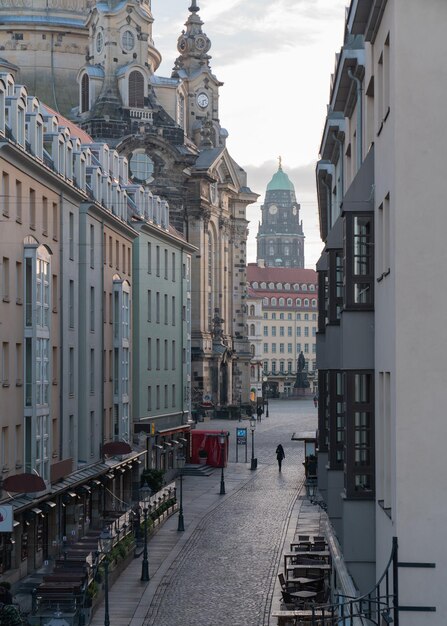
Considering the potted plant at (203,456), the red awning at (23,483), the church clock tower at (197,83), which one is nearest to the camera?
the red awning at (23,483)

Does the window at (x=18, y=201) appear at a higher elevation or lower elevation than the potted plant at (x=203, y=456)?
higher

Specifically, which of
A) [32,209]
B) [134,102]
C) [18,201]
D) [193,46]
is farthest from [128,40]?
[18,201]

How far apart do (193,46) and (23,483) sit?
117 metres

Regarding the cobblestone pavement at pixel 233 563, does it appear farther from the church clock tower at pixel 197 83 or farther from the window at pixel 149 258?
the church clock tower at pixel 197 83

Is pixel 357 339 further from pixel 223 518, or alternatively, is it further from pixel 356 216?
pixel 223 518

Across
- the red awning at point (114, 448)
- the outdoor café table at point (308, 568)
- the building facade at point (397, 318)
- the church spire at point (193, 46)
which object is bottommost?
the outdoor café table at point (308, 568)

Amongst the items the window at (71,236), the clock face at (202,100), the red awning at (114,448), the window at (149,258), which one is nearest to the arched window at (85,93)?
the clock face at (202,100)

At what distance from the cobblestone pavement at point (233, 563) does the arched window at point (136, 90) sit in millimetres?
43590

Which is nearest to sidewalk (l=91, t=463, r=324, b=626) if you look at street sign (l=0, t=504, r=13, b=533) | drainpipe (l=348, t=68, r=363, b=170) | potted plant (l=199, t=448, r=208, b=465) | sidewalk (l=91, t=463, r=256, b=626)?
sidewalk (l=91, t=463, r=256, b=626)

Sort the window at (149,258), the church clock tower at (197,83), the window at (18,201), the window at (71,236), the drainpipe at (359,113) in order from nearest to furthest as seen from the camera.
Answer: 1. the drainpipe at (359,113)
2. the window at (18,201)
3. the window at (71,236)
4. the window at (149,258)
5. the church clock tower at (197,83)

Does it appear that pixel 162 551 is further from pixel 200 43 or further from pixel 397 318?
pixel 200 43

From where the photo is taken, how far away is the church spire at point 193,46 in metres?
152

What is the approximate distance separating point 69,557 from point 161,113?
81.3 meters

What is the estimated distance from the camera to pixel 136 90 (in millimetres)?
114812
